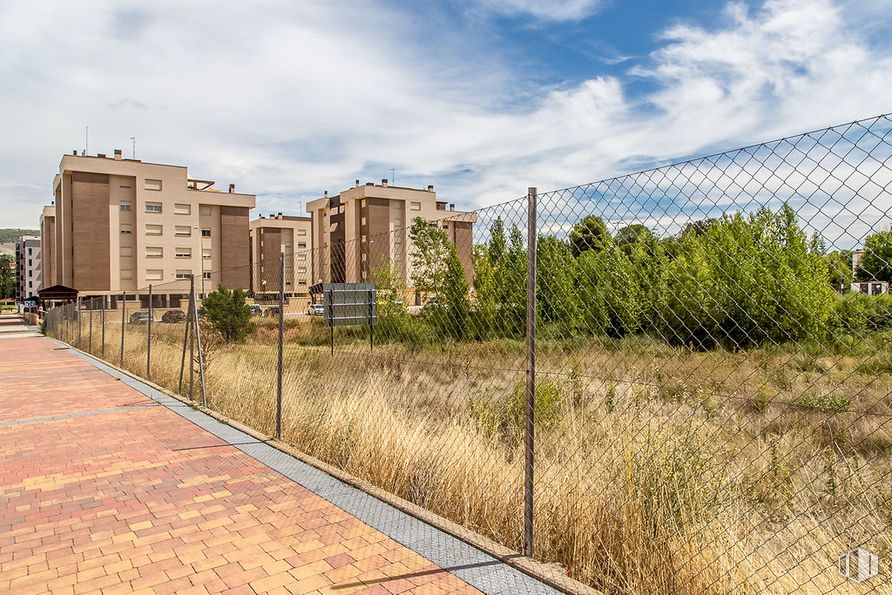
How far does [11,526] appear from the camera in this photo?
167 inches

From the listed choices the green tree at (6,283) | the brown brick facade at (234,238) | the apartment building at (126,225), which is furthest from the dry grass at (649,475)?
the green tree at (6,283)

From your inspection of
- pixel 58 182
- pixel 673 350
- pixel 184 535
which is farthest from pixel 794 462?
pixel 58 182

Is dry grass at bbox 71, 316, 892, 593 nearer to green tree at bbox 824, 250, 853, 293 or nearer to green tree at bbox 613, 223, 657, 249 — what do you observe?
green tree at bbox 824, 250, 853, 293

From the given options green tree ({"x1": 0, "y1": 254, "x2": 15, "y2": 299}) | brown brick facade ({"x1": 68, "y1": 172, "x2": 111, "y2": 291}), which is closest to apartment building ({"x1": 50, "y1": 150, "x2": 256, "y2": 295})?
brown brick facade ({"x1": 68, "y1": 172, "x2": 111, "y2": 291})

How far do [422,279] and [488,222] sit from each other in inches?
103

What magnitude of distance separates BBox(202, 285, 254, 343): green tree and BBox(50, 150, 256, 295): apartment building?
29.2 meters

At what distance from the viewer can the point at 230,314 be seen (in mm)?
22125

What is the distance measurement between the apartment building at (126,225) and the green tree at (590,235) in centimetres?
5042

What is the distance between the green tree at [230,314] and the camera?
2097cm

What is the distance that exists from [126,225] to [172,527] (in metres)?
58.8

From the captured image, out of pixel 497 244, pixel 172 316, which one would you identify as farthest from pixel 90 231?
pixel 497 244

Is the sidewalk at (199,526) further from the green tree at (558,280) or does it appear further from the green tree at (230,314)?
the green tree at (230,314)

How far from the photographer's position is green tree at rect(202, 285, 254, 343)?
21.0 meters

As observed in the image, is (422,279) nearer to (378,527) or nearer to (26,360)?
(378,527)
